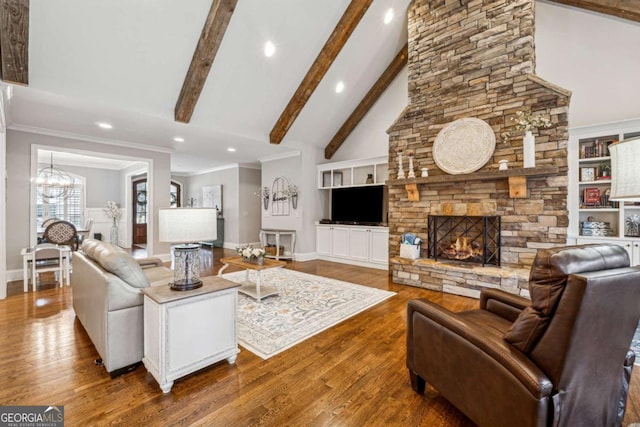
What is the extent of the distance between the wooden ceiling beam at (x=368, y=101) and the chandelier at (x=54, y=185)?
23.4 ft

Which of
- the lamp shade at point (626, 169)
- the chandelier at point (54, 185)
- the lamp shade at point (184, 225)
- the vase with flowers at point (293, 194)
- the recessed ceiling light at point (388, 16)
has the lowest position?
the lamp shade at point (184, 225)

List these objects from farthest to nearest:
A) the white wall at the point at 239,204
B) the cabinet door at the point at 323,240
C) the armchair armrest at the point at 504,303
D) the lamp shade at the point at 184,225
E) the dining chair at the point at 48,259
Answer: the white wall at the point at 239,204 → the cabinet door at the point at 323,240 → the dining chair at the point at 48,259 → the lamp shade at the point at 184,225 → the armchair armrest at the point at 504,303

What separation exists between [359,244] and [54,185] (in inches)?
327

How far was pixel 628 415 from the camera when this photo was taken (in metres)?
1.68

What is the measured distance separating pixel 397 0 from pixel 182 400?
6149 mm

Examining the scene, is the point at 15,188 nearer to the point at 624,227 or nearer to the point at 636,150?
the point at 636,150

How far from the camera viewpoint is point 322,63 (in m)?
4.92

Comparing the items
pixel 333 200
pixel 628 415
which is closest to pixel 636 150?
pixel 628 415

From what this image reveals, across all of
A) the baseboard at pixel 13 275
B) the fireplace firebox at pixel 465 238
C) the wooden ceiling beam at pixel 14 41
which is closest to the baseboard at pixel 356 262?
the fireplace firebox at pixel 465 238

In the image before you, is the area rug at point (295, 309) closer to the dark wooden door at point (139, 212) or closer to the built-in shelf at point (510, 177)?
the built-in shelf at point (510, 177)

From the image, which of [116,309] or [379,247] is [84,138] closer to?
[116,309]

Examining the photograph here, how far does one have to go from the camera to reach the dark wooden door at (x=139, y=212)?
9297 millimetres

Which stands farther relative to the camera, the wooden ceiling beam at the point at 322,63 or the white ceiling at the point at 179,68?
the wooden ceiling beam at the point at 322,63

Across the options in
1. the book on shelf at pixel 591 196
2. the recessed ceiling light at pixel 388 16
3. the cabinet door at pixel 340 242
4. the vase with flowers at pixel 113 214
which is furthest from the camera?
the vase with flowers at pixel 113 214
